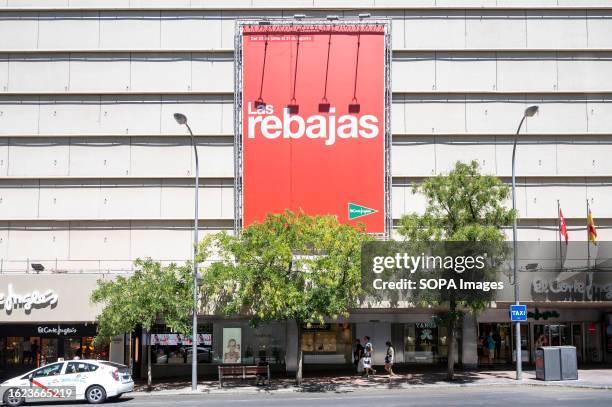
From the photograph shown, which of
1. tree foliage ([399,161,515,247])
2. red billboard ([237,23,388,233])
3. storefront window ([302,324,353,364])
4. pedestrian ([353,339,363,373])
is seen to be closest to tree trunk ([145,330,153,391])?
red billboard ([237,23,388,233])

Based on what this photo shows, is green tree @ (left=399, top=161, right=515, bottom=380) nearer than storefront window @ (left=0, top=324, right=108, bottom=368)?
Yes

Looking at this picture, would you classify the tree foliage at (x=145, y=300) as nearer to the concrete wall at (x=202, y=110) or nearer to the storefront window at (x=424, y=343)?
the concrete wall at (x=202, y=110)

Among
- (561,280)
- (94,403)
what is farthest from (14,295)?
(561,280)

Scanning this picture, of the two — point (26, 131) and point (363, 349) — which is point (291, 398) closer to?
point (363, 349)

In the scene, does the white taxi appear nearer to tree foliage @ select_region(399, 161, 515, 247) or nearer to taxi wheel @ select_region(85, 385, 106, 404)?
taxi wheel @ select_region(85, 385, 106, 404)

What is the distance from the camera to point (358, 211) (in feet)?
113

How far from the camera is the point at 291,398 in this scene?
25.0 meters

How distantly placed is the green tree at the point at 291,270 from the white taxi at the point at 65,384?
5515 mm

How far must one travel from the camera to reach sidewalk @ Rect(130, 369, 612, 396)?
90.1 feet

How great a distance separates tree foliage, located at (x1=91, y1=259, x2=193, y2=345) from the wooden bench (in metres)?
2.54

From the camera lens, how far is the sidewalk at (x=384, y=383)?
2747 cm

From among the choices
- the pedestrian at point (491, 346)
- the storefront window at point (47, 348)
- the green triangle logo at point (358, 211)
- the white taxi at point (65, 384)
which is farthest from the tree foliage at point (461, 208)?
the storefront window at point (47, 348)

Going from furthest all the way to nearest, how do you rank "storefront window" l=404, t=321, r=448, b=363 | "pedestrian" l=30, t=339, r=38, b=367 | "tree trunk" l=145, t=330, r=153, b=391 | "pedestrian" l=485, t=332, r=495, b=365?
1. "storefront window" l=404, t=321, r=448, b=363
2. "pedestrian" l=485, t=332, r=495, b=365
3. "pedestrian" l=30, t=339, r=38, b=367
4. "tree trunk" l=145, t=330, r=153, b=391

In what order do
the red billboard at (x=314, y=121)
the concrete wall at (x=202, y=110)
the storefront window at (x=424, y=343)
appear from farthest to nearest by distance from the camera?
1. the storefront window at (x=424, y=343)
2. the concrete wall at (x=202, y=110)
3. the red billboard at (x=314, y=121)
